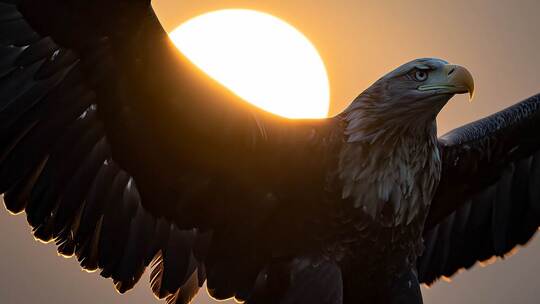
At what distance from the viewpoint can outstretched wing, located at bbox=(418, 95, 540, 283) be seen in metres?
7.23

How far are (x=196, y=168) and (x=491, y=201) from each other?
2.37 meters

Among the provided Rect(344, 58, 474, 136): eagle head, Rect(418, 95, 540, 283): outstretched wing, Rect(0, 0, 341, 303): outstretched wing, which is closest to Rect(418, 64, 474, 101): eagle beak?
Rect(344, 58, 474, 136): eagle head

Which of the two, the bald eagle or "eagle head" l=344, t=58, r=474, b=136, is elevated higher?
"eagle head" l=344, t=58, r=474, b=136

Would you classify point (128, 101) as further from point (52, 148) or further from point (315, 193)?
point (315, 193)

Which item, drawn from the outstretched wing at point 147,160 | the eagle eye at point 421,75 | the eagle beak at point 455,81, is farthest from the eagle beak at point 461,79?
the outstretched wing at point 147,160

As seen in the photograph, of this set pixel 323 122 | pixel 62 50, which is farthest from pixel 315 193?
pixel 62 50

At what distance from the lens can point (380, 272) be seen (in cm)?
627

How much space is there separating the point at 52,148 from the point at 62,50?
0.56 meters

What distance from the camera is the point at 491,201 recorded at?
304 inches

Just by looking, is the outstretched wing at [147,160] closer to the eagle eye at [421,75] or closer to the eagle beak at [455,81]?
the eagle eye at [421,75]

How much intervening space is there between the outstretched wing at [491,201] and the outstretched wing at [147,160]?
1.34 meters

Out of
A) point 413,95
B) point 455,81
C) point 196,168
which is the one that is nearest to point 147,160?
point 196,168

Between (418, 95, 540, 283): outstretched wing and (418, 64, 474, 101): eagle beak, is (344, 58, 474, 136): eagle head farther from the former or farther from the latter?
(418, 95, 540, 283): outstretched wing

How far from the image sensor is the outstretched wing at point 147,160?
5980 millimetres
